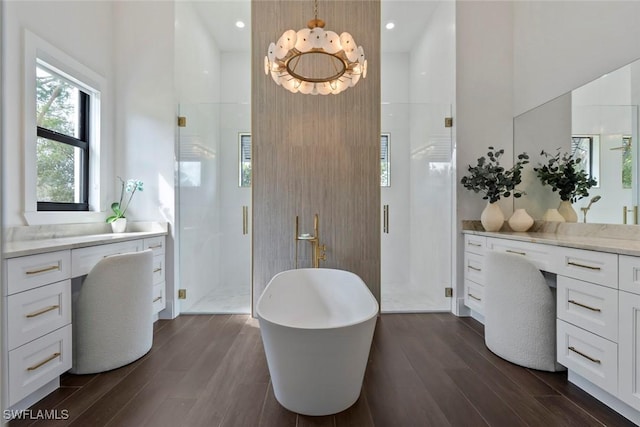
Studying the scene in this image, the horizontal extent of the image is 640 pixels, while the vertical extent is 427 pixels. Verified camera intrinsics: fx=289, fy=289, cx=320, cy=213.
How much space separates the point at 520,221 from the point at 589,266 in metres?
1.11

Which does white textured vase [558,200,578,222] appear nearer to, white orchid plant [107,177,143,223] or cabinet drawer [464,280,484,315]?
cabinet drawer [464,280,484,315]

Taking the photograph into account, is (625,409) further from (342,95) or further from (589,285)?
(342,95)

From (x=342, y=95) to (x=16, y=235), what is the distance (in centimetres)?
270

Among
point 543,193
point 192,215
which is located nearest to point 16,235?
point 192,215

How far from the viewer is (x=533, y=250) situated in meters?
1.98

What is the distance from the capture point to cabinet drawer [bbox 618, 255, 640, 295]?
1.33 metres

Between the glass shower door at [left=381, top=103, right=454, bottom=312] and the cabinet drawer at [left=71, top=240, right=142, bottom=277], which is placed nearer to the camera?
the cabinet drawer at [left=71, top=240, right=142, bottom=277]

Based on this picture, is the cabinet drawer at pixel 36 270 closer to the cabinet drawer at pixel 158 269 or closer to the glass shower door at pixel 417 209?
the cabinet drawer at pixel 158 269

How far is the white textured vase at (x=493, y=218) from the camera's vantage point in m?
2.63

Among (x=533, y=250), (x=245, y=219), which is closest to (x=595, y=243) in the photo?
(x=533, y=250)

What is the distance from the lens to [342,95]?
9.09ft

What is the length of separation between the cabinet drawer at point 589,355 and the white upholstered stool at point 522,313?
11 cm

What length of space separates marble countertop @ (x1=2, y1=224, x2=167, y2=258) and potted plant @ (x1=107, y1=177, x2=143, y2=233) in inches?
6.9

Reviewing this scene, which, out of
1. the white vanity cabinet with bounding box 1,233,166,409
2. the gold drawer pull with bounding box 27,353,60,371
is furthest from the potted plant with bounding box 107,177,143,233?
the gold drawer pull with bounding box 27,353,60,371
